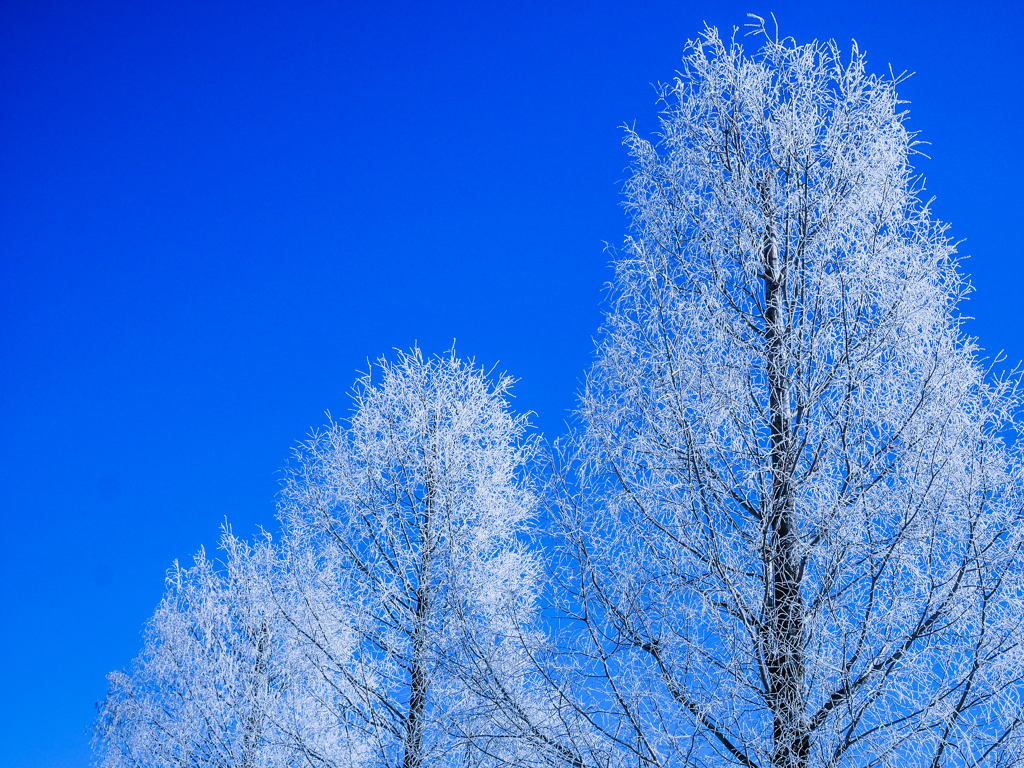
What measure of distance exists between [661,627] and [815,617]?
729 mm

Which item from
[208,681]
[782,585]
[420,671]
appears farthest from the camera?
[208,681]

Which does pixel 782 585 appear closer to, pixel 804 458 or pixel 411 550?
pixel 804 458

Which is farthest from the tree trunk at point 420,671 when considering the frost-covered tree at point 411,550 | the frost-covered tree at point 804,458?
the frost-covered tree at point 804,458

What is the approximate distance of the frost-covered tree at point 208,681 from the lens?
765 cm

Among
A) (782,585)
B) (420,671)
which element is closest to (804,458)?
(782,585)

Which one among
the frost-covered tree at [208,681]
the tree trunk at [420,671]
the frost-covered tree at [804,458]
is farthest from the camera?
the frost-covered tree at [208,681]

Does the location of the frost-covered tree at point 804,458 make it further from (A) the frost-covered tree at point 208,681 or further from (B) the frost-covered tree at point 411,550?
(A) the frost-covered tree at point 208,681

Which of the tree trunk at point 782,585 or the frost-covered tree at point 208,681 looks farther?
the frost-covered tree at point 208,681

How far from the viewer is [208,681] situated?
8.13 metres

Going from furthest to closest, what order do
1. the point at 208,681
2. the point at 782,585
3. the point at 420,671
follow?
the point at 208,681
the point at 420,671
the point at 782,585

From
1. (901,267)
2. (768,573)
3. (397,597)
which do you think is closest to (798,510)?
(768,573)

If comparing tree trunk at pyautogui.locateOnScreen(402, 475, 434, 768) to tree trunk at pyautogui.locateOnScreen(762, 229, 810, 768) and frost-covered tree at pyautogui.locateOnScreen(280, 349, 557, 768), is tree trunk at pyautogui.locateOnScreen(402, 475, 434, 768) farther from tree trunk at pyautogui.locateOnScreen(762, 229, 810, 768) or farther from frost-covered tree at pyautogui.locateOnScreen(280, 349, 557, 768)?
tree trunk at pyautogui.locateOnScreen(762, 229, 810, 768)

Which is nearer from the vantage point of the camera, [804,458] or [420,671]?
[804,458]

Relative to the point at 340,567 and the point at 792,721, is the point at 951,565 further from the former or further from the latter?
the point at 340,567
